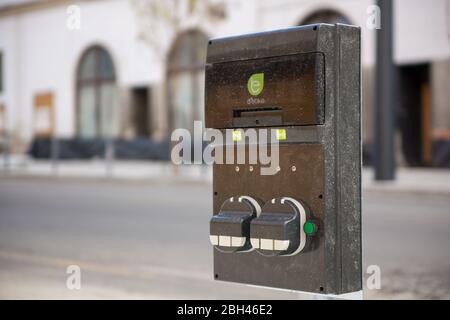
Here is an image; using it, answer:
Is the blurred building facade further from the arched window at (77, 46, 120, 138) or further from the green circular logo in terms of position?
the green circular logo

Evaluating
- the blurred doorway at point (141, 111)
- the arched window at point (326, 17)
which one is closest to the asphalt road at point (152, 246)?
the arched window at point (326, 17)

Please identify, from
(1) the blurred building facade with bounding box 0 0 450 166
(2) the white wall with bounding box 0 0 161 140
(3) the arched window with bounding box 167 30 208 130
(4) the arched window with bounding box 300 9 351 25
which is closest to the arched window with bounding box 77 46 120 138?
(1) the blurred building facade with bounding box 0 0 450 166

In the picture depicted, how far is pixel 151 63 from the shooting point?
116 feet

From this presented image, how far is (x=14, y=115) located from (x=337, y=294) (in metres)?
40.8

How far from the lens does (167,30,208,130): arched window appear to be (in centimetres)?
3353

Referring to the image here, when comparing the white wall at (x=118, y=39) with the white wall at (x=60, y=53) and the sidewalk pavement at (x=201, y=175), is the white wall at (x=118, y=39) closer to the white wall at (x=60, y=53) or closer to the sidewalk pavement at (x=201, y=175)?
the white wall at (x=60, y=53)

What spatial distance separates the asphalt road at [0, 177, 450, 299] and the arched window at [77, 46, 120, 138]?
19.4m

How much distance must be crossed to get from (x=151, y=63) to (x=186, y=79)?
1.92 m

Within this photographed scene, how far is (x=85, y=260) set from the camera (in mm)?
Result: 9305

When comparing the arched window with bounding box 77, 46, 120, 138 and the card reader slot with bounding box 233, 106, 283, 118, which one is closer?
the card reader slot with bounding box 233, 106, 283, 118

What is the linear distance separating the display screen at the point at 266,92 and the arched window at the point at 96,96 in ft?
112

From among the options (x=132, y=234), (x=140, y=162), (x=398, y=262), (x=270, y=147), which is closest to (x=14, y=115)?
(x=140, y=162)

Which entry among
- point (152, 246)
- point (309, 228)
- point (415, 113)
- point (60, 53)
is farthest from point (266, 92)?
point (60, 53)
